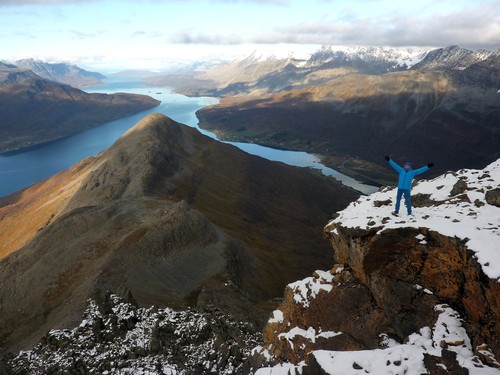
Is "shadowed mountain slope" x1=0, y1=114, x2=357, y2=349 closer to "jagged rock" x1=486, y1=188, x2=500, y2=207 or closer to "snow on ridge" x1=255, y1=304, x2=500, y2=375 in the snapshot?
"snow on ridge" x1=255, y1=304, x2=500, y2=375

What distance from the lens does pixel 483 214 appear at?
20672 mm

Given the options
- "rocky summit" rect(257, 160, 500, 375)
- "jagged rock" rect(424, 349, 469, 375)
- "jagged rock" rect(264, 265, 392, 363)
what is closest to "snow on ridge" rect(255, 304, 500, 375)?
"rocky summit" rect(257, 160, 500, 375)

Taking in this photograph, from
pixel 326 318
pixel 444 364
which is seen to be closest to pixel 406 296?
pixel 444 364

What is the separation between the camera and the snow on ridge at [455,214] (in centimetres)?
1700

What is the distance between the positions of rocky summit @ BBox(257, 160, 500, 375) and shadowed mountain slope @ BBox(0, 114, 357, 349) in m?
13.5

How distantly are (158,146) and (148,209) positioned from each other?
44.8 metres

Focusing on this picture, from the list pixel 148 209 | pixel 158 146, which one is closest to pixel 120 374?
pixel 148 209

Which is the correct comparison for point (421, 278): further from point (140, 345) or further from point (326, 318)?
point (140, 345)

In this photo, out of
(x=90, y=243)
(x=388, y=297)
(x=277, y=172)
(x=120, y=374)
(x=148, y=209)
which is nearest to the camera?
(x=388, y=297)

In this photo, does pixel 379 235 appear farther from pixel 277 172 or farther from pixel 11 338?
pixel 277 172

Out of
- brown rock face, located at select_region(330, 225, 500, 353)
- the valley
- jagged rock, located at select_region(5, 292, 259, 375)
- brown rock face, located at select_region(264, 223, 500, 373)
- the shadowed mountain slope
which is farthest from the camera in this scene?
the shadowed mountain slope

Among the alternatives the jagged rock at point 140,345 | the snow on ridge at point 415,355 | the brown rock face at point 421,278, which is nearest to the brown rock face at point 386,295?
the brown rock face at point 421,278

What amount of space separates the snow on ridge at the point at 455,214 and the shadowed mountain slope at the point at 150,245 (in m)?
16.4

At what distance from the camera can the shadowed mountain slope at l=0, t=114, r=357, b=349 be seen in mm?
36688
